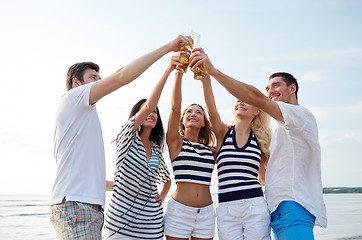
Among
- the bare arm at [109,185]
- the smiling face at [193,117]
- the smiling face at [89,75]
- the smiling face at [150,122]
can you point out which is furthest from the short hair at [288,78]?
the bare arm at [109,185]

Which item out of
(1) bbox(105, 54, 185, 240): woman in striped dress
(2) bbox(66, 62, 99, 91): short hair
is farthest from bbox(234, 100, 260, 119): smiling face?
(2) bbox(66, 62, 99, 91): short hair

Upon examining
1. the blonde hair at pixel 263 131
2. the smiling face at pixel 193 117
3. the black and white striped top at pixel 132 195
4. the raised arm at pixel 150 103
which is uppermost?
the raised arm at pixel 150 103

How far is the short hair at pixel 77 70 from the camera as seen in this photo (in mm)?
3303

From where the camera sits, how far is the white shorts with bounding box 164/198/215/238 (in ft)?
12.8

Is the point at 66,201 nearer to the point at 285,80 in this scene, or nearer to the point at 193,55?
the point at 193,55

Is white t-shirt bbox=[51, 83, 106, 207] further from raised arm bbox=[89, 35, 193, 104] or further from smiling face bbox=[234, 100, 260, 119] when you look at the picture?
smiling face bbox=[234, 100, 260, 119]

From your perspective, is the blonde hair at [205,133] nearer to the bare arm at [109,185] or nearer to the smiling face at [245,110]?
the smiling face at [245,110]

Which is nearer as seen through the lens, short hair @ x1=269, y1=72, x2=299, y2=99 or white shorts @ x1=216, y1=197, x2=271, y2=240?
white shorts @ x1=216, y1=197, x2=271, y2=240

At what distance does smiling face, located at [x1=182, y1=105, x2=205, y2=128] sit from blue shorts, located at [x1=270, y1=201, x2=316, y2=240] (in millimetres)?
1470

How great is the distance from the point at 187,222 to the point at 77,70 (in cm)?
191

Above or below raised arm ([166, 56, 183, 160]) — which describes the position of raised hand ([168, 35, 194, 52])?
above

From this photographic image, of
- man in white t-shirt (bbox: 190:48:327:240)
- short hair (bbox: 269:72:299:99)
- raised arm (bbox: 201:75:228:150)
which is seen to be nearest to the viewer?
man in white t-shirt (bbox: 190:48:327:240)

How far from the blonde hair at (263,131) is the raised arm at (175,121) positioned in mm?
895

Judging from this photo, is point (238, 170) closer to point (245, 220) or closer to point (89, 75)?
point (245, 220)
